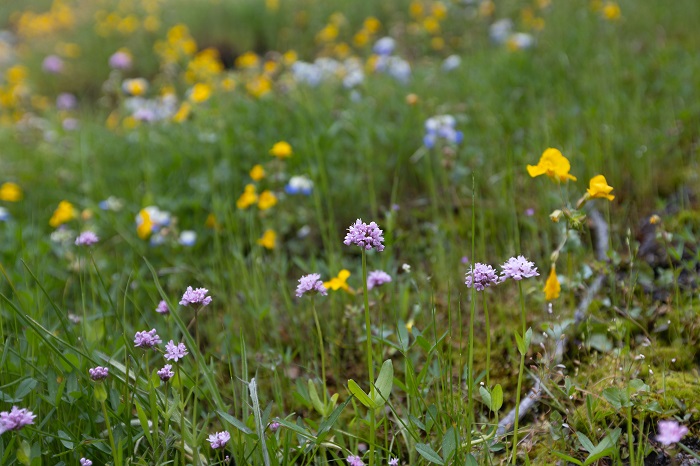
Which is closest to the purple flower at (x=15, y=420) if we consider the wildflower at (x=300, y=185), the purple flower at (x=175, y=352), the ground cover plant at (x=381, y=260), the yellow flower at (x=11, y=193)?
the ground cover plant at (x=381, y=260)

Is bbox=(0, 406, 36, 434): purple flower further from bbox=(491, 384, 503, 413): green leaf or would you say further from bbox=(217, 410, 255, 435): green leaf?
bbox=(491, 384, 503, 413): green leaf

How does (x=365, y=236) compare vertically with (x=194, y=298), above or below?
above

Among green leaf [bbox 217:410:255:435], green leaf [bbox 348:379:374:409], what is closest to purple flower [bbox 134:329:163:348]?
green leaf [bbox 217:410:255:435]

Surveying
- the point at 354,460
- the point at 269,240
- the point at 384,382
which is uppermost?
the point at 384,382

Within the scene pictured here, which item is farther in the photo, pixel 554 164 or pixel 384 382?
pixel 554 164

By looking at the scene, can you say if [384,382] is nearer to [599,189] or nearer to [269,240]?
[599,189]

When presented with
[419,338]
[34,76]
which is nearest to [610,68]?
[419,338]

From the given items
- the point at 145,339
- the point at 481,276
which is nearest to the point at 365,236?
the point at 481,276

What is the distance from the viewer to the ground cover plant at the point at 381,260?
1.21 m

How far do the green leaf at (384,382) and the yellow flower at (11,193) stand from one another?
2.40 meters

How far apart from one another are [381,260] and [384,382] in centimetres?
83

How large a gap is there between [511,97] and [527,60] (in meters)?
0.45

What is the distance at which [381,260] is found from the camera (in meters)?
1.96

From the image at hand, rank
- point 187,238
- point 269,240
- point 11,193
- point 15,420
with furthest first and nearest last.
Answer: point 11,193, point 187,238, point 269,240, point 15,420
